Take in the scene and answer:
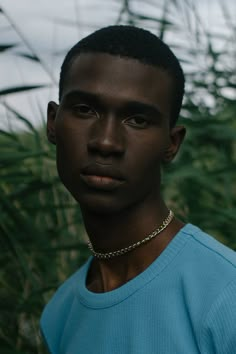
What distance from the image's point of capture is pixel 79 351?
1292mm

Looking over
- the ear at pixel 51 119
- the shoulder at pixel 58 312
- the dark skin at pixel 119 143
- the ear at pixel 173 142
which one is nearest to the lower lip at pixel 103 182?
the dark skin at pixel 119 143

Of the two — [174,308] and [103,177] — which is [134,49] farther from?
[174,308]

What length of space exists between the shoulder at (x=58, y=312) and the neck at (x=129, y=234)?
18 cm

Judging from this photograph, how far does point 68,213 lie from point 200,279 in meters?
1.16

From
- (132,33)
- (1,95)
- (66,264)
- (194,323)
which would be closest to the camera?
(194,323)

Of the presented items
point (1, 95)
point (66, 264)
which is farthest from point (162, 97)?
point (66, 264)

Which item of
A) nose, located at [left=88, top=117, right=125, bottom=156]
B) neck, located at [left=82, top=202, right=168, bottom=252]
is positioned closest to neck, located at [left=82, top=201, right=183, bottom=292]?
neck, located at [left=82, top=202, right=168, bottom=252]

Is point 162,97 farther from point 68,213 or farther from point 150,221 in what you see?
point 68,213

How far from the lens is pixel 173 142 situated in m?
1.25

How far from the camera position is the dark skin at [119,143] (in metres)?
1.15

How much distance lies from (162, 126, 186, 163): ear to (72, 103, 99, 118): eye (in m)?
0.13

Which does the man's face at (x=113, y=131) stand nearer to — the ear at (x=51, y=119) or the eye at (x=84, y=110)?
the eye at (x=84, y=110)

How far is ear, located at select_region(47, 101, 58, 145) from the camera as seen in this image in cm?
135

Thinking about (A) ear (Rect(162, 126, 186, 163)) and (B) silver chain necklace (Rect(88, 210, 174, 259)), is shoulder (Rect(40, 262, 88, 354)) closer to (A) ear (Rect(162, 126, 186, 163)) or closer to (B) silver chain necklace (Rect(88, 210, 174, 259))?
(B) silver chain necklace (Rect(88, 210, 174, 259))
